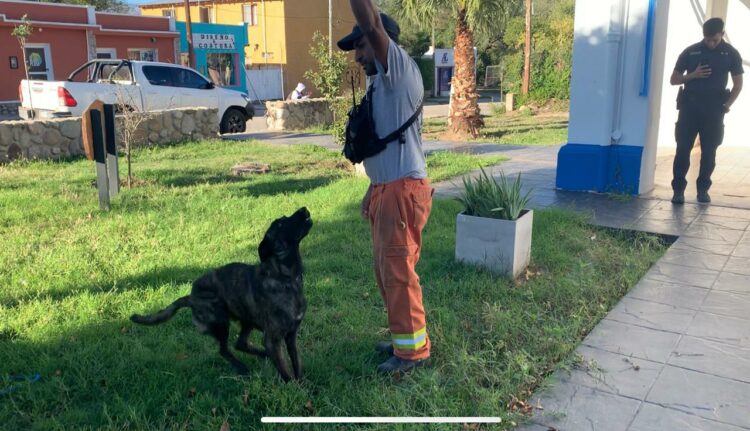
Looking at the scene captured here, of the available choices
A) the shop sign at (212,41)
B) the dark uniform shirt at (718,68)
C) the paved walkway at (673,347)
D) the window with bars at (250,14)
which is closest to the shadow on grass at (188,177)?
the paved walkway at (673,347)

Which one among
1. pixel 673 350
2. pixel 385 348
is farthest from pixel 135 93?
pixel 673 350

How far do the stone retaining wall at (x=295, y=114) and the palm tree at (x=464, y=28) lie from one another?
350 cm

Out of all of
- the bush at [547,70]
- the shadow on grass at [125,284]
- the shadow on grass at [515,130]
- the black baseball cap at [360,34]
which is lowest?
the shadow on grass at [125,284]

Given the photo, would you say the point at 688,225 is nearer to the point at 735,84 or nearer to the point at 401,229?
the point at 735,84

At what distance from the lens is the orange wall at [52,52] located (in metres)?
22.3

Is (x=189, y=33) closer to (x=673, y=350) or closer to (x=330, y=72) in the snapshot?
(x=330, y=72)

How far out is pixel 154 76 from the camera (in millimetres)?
13766

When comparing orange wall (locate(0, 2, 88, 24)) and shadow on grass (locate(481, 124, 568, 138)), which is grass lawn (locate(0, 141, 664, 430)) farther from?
orange wall (locate(0, 2, 88, 24))

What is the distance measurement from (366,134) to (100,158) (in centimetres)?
469

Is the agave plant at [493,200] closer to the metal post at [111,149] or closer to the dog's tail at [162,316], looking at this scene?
the dog's tail at [162,316]

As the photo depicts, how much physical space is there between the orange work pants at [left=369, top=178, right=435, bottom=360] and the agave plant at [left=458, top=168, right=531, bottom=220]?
69.4 inches

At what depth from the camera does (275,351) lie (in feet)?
9.83

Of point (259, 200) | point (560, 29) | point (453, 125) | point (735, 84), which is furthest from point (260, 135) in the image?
point (560, 29)

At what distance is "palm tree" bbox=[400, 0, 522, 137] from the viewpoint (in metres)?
14.0
